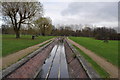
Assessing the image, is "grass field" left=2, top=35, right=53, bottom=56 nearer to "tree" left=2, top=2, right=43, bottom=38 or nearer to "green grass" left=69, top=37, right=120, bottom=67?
"tree" left=2, top=2, right=43, bottom=38

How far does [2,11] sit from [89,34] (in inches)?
3036

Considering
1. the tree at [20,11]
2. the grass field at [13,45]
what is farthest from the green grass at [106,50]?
the tree at [20,11]

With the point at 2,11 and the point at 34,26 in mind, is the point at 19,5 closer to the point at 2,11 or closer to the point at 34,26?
the point at 2,11

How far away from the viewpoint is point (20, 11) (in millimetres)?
35719

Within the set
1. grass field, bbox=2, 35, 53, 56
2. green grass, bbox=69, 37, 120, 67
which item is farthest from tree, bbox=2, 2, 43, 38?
green grass, bbox=69, 37, 120, 67

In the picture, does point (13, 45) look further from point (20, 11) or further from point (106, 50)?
point (20, 11)

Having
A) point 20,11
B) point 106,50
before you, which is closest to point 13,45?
point 106,50

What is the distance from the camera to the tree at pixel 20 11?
3359cm

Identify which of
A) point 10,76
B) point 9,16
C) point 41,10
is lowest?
point 10,76

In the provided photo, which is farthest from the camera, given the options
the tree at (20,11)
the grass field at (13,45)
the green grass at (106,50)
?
the tree at (20,11)

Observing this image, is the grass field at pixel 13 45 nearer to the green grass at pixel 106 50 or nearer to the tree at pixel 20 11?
the tree at pixel 20 11

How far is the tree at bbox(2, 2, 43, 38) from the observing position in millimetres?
33594

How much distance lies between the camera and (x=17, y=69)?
343 inches

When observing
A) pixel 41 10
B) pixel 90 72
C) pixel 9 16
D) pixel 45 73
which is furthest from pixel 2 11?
pixel 90 72
